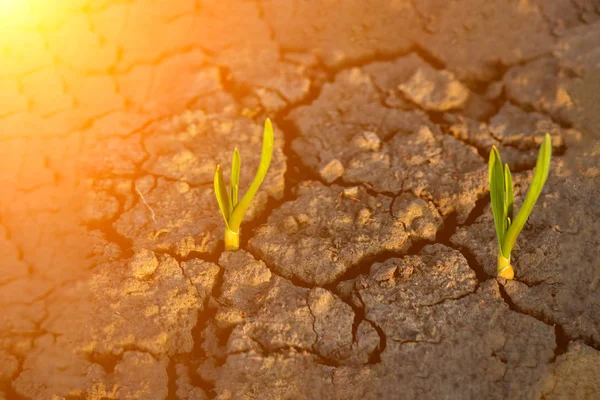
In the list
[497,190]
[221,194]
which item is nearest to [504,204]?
[497,190]

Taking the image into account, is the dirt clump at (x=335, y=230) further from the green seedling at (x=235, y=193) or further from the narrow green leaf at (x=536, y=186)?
the narrow green leaf at (x=536, y=186)

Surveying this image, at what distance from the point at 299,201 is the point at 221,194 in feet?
1.30

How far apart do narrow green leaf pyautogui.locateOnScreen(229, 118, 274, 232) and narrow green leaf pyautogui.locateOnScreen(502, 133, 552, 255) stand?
80 centimetres

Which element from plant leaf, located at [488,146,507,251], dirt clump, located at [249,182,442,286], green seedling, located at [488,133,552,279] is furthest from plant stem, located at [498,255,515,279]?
dirt clump, located at [249,182,442,286]

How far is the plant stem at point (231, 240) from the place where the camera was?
193 cm

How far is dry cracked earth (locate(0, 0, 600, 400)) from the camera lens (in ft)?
5.59

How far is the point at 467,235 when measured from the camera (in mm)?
1964

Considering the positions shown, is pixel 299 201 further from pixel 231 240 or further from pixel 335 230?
pixel 231 240

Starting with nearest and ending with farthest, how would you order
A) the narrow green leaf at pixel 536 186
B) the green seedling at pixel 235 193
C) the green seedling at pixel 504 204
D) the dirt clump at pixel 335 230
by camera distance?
the narrow green leaf at pixel 536 186
the green seedling at pixel 504 204
the green seedling at pixel 235 193
the dirt clump at pixel 335 230

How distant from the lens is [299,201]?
2.12 meters

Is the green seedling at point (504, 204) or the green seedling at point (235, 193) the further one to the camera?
the green seedling at point (235, 193)

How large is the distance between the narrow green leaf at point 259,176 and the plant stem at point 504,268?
834 mm

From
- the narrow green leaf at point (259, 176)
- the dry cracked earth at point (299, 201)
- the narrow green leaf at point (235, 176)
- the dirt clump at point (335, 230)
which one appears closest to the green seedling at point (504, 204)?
the dry cracked earth at point (299, 201)

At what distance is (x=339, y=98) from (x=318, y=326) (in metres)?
1.17
